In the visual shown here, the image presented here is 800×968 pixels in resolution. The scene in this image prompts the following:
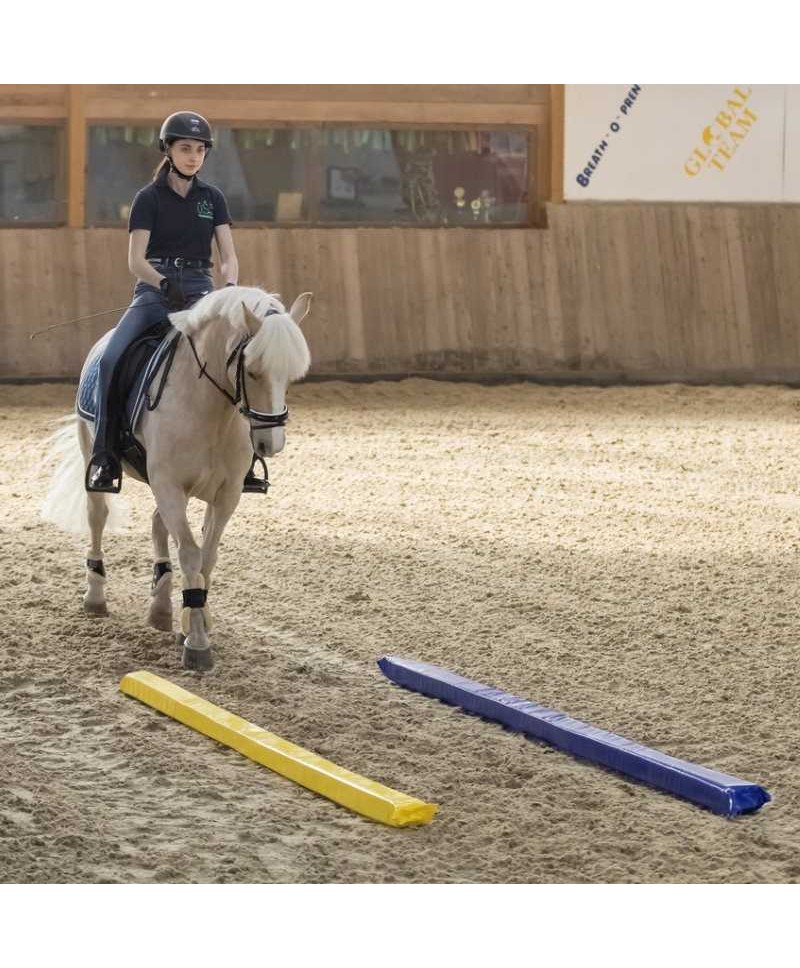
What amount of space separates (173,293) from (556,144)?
29.4 feet

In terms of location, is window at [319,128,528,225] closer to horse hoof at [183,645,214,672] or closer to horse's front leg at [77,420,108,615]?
horse's front leg at [77,420,108,615]

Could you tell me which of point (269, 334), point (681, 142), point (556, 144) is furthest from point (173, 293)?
point (681, 142)

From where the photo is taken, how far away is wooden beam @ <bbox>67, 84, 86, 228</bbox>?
13.2 meters

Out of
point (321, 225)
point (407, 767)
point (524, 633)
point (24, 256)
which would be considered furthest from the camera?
point (321, 225)

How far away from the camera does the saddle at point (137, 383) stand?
5699 mm

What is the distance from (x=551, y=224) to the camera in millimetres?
13938

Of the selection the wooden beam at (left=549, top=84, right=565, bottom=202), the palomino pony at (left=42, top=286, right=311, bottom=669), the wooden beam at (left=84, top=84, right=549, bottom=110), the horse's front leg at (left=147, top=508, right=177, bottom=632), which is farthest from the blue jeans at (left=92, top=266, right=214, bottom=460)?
the wooden beam at (left=549, top=84, right=565, bottom=202)

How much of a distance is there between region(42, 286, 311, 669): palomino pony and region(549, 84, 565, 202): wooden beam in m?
9.03

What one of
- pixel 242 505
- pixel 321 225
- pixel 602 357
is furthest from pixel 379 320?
pixel 242 505

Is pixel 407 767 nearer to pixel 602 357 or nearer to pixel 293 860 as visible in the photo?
pixel 293 860

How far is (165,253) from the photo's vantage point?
5801mm

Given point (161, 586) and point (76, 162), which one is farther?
point (76, 162)

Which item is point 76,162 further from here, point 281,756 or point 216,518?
point 281,756

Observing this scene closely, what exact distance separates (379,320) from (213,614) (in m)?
7.65
